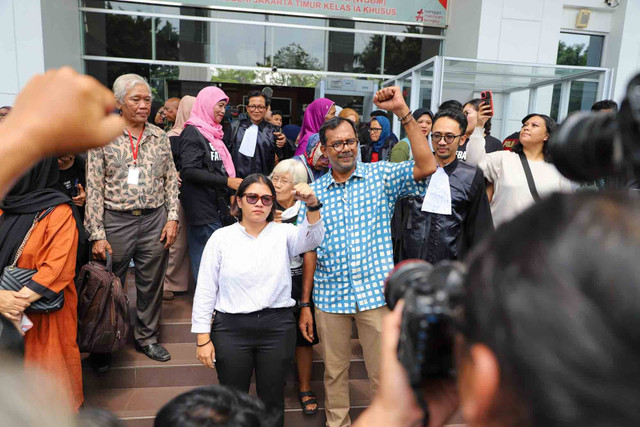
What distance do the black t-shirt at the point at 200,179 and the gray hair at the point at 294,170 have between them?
1.69ft

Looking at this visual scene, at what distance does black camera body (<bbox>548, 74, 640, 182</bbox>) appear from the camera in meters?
0.58

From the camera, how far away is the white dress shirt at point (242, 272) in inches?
107

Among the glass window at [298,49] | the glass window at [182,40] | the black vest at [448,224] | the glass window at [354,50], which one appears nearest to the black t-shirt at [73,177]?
the black vest at [448,224]

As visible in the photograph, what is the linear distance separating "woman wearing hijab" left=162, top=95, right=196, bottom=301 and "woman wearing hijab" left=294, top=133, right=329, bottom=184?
1.23 m

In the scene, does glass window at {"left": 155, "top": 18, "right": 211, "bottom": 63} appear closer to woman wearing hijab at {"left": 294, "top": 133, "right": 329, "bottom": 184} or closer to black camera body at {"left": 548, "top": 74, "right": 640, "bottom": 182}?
woman wearing hijab at {"left": 294, "top": 133, "right": 329, "bottom": 184}

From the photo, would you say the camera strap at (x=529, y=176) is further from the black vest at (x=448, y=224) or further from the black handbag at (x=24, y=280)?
the black handbag at (x=24, y=280)

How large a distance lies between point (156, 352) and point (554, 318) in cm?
377

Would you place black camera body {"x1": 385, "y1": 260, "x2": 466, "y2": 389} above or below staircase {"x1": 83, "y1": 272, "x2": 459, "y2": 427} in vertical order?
above

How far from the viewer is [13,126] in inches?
→ 22.7

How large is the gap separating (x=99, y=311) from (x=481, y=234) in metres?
2.65

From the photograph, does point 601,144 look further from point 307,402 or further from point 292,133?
point 292,133

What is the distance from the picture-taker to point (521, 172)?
3.38 m

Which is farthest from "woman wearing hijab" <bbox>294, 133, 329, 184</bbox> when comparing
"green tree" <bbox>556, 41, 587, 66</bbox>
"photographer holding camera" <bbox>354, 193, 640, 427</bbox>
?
"green tree" <bbox>556, 41, 587, 66</bbox>

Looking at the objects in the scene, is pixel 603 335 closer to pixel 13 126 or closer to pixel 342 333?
pixel 13 126
